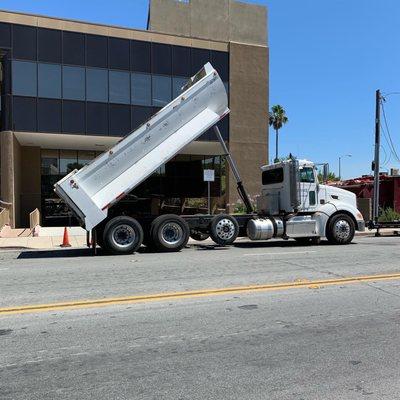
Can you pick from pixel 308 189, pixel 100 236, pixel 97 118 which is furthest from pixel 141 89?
pixel 100 236

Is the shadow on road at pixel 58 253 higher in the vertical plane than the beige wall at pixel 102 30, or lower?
lower

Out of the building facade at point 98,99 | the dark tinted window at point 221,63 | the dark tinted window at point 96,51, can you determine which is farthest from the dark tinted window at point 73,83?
the dark tinted window at point 221,63

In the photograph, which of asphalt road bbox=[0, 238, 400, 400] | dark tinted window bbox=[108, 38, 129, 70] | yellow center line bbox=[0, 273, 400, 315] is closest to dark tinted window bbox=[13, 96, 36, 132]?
dark tinted window bbox=[108, 38, 129, 70]

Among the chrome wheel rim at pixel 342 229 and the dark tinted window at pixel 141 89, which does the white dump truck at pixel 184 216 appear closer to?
the chrome wheel rim at pixel 342 229

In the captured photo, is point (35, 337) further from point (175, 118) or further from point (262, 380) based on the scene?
point (175, 118)

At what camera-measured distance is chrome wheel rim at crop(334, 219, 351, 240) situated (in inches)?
644

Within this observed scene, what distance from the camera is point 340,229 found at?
16.4 meters

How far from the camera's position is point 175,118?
14336 mm

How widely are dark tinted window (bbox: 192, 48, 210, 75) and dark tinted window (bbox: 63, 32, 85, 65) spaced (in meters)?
6.26

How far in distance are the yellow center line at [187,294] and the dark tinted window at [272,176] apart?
7.30 meters

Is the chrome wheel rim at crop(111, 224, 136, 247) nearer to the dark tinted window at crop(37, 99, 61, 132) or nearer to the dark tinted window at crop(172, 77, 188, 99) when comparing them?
the dark tinted window at crop(37, 99, 61, 132)

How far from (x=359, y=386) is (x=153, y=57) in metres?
25.6

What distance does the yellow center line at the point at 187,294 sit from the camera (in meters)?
7.12

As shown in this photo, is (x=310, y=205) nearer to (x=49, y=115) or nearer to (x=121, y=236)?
(x=121, y=236)
